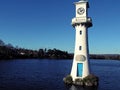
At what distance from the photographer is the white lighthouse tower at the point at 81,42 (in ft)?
→ 132

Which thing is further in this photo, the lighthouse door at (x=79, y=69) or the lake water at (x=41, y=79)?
the lighthouse door at (x=79, y=69)

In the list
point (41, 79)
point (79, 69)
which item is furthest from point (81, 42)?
point (41, 79)

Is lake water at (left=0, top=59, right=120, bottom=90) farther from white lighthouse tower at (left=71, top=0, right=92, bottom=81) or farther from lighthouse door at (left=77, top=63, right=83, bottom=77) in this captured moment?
white lighthouse tower at (left=71, top=0, right=92, bottom=81)

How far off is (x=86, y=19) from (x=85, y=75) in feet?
31.3

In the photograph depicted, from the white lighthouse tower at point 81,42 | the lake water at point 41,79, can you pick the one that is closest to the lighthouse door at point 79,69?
the white lighthouse tower at point 81,42

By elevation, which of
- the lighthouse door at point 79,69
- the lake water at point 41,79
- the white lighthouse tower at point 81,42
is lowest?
the lake water at point 41,79

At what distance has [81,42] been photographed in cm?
4034

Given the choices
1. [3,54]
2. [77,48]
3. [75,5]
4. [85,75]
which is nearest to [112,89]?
[85,75]

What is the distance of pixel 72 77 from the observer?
40531 millimetres

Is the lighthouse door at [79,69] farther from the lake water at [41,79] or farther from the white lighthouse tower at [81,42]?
the lake water at [41,79]

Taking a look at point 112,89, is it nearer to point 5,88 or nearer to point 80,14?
point 80,14

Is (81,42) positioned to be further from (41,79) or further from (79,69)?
(41,79)

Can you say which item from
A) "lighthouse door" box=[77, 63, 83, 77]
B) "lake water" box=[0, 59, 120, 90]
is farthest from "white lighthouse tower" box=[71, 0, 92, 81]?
"lake water" box=[0, 59, 120, 90]

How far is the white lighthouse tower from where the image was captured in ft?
132
